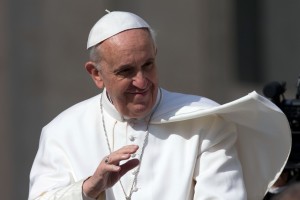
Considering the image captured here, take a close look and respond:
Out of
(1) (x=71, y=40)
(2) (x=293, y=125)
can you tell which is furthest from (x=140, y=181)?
(1) (x=71, y=40)

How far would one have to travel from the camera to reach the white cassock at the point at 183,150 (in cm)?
489

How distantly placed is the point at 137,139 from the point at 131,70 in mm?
438

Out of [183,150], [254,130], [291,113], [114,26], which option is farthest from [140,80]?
[291,113]

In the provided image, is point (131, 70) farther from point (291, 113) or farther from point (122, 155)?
point (291, 113)

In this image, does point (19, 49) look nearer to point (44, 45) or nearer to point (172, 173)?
point (44, 45)

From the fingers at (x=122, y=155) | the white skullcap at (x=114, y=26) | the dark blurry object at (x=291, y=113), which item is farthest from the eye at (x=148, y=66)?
the dark blurry object at (x=291, y=113)

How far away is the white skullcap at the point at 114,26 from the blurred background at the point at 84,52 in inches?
196

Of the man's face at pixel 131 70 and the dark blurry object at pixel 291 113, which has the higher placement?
the man's face at pixel 131 70

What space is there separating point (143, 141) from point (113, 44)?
0.48 metres

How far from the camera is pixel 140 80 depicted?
477 centimetres

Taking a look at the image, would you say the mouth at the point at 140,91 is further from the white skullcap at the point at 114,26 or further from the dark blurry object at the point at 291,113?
the dark blurry object at the point at 291,113

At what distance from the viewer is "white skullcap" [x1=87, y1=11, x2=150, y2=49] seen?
16.0 feet

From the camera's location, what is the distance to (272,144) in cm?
505

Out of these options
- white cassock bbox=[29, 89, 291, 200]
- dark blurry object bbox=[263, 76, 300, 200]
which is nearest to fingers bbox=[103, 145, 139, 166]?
white cassock bbox=[29, 89, 291, 200]
